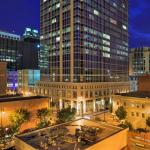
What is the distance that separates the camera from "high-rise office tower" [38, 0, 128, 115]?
98.4 metres

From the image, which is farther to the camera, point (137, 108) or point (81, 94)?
point (81, 94)

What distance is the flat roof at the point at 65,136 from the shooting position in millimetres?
29203

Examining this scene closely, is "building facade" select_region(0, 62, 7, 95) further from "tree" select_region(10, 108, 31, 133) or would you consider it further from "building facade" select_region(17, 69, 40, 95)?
"tree" select_region(10, 108, 31, 133)

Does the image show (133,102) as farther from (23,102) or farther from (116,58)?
(116,58)

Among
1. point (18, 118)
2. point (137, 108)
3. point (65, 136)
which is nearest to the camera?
point (65, 136)

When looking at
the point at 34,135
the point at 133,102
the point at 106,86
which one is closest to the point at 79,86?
the point at 106,86

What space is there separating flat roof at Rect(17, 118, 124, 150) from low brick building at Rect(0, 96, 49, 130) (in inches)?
1226

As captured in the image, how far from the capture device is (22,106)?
68.6 meters

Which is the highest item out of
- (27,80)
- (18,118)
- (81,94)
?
(27,80)

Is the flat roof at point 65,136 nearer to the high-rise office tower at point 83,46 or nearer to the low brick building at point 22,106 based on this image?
the low brick building at point 22,106

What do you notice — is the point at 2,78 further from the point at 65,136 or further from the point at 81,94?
the point at 65,136

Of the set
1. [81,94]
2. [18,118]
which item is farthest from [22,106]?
[81,94]

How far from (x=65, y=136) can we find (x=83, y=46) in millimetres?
70863

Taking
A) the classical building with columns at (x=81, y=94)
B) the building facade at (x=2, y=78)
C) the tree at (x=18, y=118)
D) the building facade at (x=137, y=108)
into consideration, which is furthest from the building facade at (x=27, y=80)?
the building facade at (x=137, y=108)
